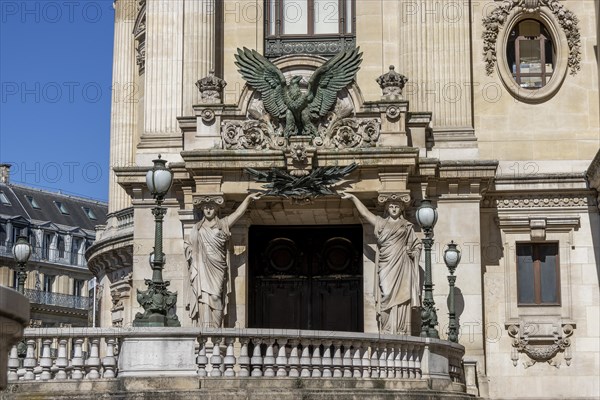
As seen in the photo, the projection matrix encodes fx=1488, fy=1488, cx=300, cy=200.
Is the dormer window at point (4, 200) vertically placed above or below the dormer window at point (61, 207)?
below

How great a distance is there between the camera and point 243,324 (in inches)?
1328

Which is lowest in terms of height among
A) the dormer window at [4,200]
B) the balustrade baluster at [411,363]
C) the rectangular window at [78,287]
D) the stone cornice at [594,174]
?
the balustrade baluster at [411,363]

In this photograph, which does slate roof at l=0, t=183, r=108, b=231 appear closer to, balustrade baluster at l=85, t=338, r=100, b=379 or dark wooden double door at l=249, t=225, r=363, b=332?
dark wooden double door at l=249, t=225, r=363, b=332

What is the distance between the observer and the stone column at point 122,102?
4597cm

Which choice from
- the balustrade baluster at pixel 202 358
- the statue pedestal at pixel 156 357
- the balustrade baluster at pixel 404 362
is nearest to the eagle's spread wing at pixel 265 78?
the balustrade baluster at pixel 404 362

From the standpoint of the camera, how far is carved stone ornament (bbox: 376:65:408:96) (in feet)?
111

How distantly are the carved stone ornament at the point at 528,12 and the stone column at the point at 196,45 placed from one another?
266 inches

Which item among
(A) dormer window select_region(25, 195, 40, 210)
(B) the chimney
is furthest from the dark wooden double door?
(A) dormer window select_region(25, 195, 40, 210)

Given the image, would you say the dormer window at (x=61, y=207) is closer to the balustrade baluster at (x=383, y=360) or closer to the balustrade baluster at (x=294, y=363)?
the balustrade baluster at (x=383, y=360)

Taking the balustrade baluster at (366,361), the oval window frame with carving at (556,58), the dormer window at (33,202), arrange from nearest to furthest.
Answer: the balustrade baluster at (366,361)
the oval window frame with carving at (556,58)
the dormer window at (33,202)

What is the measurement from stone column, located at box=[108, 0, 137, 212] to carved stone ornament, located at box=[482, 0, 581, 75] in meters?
13.3

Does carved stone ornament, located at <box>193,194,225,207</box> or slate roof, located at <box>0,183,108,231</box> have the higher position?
slate roof, located at <box>0,183,108,231</box>

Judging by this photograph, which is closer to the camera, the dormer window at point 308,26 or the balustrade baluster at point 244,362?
the balustrade baluster at point 244,362

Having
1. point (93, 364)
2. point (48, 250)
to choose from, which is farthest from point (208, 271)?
point (48, 250)
